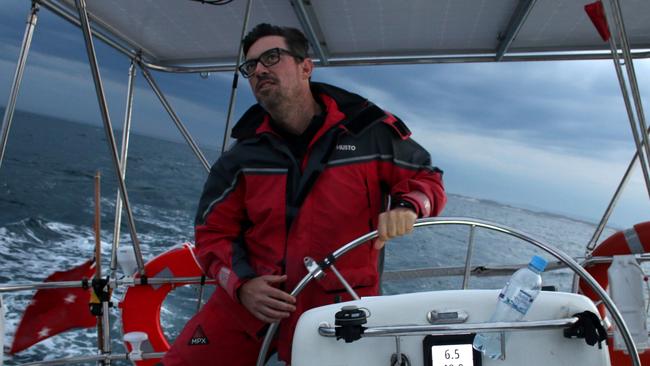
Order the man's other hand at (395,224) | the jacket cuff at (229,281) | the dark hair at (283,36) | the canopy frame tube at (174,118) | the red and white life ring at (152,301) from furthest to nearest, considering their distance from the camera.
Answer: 1. the canopy frame tube at (174,118)
2. the red and white life ring at (152,301)
3. the dark hair at (283,36)
4. the jacket cuff at (229,281)
5. the man's other hand at (395,224)

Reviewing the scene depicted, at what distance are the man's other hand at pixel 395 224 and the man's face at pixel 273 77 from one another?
622 mm

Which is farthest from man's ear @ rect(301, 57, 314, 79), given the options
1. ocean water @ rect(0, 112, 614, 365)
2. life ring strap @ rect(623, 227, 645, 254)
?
ocean water @ rect(0, 112, 614, 365)

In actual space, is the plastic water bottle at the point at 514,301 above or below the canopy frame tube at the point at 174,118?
below

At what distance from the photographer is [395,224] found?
1.25 m

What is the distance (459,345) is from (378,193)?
0.66 meters

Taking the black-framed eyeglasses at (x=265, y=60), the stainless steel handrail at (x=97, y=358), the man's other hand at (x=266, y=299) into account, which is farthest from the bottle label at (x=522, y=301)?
the stainless steel handrail at (x=97, y=358)

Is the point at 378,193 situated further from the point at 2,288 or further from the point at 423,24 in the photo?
the point at 2,288

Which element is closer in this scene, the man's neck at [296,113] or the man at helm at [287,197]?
the man at helm at [287,197]

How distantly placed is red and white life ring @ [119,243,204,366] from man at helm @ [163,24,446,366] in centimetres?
79

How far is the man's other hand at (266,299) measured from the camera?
4.50 ft

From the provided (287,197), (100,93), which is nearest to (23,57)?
(100,93)

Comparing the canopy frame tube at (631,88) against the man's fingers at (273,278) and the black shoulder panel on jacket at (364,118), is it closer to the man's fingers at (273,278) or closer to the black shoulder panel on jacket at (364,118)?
the black shoulder panel on jacket at (364,118)

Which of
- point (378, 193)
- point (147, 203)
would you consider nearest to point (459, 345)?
point (378, 193)

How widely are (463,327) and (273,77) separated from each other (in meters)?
1.03
